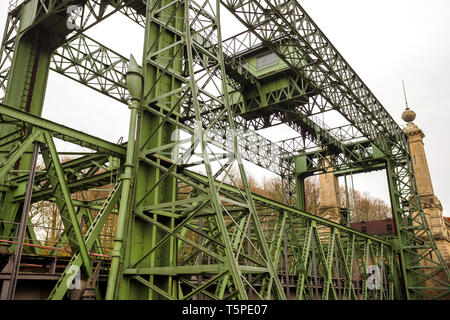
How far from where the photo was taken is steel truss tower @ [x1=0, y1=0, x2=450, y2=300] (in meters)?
7.15

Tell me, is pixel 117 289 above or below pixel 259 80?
below

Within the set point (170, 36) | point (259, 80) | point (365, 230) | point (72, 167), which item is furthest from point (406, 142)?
point (72, 167)

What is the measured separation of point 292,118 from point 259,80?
289 centimetres

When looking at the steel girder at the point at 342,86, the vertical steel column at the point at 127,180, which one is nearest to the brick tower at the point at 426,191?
the steel girder at the point at 342,86

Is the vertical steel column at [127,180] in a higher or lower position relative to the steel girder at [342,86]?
lower

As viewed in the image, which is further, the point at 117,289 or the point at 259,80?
the point at 259,80

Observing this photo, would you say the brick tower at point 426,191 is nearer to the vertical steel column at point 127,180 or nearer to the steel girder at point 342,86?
the steel girder at point 342,86

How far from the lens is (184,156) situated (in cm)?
782

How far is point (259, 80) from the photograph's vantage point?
20688mm

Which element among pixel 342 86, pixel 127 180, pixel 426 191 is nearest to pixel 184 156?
pixel 127 180

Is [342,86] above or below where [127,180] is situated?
above

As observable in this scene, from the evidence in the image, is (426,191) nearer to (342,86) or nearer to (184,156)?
(342,86)

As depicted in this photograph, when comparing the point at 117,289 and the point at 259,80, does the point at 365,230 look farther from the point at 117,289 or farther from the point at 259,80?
the point at 117,289

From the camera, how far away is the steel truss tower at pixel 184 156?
715 cm
